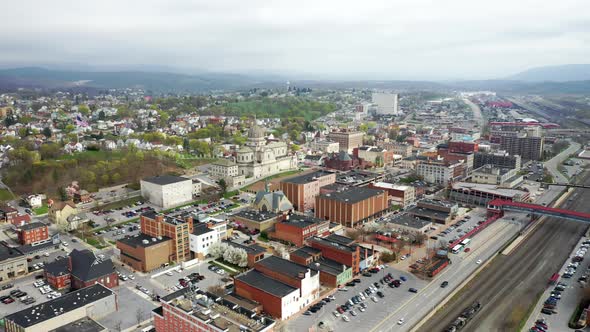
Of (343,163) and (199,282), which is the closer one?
(199,282)

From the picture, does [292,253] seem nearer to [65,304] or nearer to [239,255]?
[239,255]

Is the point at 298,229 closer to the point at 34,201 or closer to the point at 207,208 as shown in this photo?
the point at 207,208

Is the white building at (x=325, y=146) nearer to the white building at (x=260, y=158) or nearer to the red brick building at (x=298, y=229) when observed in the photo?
the white building at (x=260, y=158)

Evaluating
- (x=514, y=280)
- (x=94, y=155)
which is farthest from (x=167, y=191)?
(x=514, y=280)

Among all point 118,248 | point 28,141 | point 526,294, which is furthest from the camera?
point 28,141

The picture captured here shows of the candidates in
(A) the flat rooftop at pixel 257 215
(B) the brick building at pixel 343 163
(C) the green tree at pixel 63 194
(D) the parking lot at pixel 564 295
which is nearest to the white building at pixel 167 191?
(C) the green tree at pixel 63 194

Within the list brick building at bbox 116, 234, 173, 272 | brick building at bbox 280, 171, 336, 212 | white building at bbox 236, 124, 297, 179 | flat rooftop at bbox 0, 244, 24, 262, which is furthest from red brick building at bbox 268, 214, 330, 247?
white building at bbox 236, 124, 297, 179

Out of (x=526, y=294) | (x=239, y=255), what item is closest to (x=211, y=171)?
(x=239, y=255)
